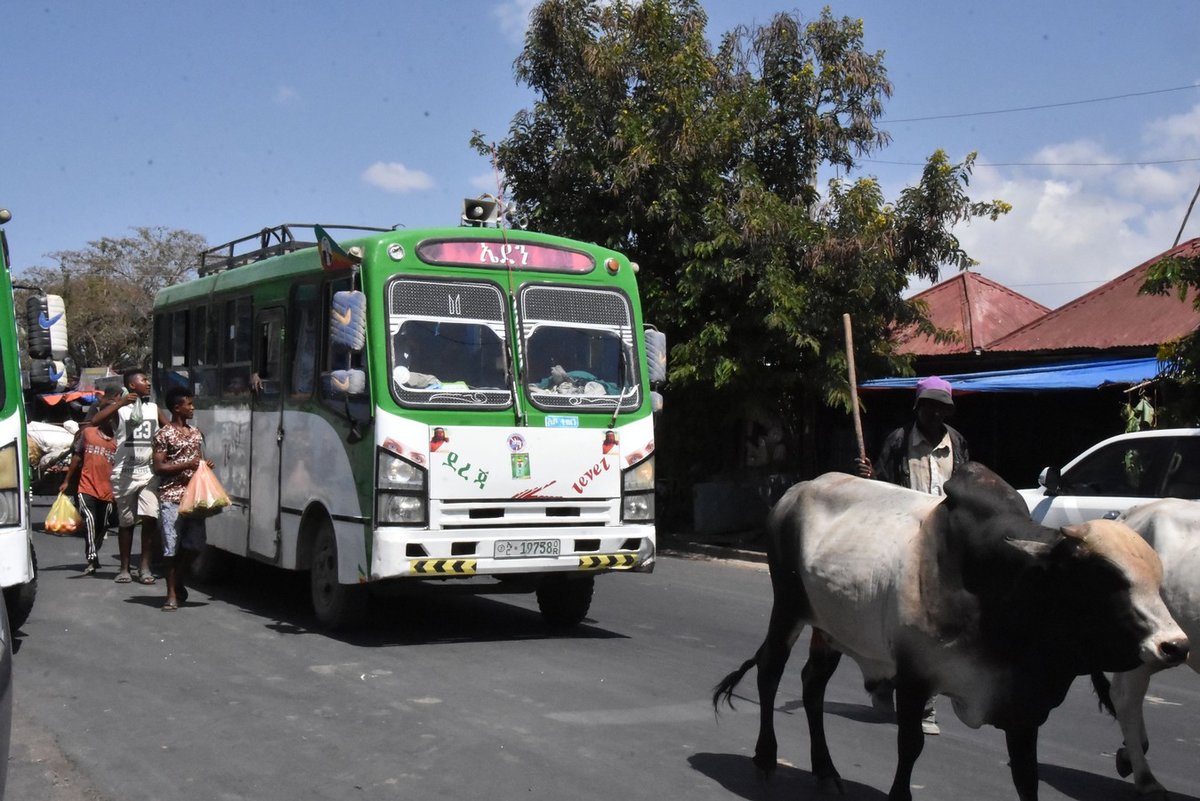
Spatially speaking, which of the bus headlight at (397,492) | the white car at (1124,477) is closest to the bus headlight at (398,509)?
the bus headlight at (397,492)

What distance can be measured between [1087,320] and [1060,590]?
15.9 meters

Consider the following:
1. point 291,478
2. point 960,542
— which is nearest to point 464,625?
point 291,478

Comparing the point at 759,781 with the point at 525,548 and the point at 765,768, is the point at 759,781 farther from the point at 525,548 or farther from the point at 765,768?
the point at 525,548

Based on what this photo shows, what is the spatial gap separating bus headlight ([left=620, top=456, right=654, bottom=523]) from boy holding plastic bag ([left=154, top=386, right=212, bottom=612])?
3.49m

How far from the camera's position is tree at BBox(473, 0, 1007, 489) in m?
16.0

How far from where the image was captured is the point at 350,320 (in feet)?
28.3

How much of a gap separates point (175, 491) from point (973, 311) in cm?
1630

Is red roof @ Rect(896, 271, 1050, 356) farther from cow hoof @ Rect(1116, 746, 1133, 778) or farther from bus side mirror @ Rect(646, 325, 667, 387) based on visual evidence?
cow hoof @ Rect(1116, 746, 1133, 778)

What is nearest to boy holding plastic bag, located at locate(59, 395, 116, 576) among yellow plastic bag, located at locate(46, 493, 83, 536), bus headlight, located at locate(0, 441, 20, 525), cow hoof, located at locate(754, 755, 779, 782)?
yellow plastic bag, located at locate(46, 493, 83, 536)

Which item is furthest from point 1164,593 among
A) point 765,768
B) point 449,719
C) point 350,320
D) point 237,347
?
point 237,347

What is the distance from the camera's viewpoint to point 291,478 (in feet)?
33.3

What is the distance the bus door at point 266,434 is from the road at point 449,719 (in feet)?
2.18

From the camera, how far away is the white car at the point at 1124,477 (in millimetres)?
9273

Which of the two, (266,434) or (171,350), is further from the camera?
(171,350)
